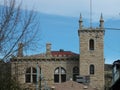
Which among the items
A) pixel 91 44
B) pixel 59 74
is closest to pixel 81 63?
pixel 91 44

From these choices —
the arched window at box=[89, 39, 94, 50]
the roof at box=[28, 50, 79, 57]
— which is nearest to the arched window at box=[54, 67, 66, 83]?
the roof at box=[28, 50, 79, 57]

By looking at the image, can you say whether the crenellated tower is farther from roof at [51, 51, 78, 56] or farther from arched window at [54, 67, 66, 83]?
roof at [51, 51, 78, 56]

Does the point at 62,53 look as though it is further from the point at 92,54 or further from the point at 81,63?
the point at 92,54

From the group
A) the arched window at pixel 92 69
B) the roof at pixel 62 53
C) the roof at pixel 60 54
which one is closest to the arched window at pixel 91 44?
the arched window at pixel 92 69

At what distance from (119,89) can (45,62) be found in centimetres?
4513

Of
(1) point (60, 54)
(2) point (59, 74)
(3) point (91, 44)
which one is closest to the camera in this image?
(3) point (91, 44)

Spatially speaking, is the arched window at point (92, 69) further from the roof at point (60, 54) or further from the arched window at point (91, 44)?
the roof at point (60, 54)

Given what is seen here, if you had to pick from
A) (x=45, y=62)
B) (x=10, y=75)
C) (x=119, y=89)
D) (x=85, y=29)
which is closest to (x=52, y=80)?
(x=45, y=62)

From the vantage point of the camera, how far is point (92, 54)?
9850 cm

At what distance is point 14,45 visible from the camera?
23109 mm

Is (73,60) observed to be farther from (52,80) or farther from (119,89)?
(119,89)

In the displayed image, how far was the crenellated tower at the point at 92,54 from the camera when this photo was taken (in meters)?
97.4

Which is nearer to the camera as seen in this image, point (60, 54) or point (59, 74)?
A: point (59, 74)

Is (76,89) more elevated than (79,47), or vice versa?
(79,47)
